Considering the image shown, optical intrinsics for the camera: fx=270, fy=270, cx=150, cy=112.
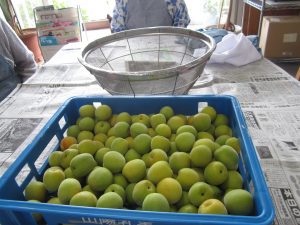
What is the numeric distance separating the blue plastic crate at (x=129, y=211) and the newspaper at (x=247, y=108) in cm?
10

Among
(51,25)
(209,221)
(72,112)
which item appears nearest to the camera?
(209,221)

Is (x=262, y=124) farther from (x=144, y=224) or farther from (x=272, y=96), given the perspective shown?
(x=144, y=224)

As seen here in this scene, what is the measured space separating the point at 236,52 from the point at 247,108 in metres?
0.30

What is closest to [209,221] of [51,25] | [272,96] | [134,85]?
[134,85]

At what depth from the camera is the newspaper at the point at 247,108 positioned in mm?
539

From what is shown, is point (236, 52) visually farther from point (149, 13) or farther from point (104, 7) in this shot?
point (104, 7)

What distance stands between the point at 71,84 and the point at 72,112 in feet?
1.06

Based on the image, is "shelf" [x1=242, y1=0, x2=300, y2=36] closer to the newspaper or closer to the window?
the window

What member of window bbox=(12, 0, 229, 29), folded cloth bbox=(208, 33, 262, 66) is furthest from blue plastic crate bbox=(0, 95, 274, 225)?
window bbox=(12, 0, 229, 29)

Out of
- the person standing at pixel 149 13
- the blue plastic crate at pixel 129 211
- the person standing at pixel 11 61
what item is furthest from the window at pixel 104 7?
the blue plastic crate at pixel 129 211

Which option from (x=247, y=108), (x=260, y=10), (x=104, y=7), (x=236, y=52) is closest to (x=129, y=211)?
(x=247, y=108)

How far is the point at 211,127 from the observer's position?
574 millimetres

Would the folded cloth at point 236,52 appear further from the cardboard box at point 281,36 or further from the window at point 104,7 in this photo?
the window at point 104,7

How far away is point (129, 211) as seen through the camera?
36 centimetres
